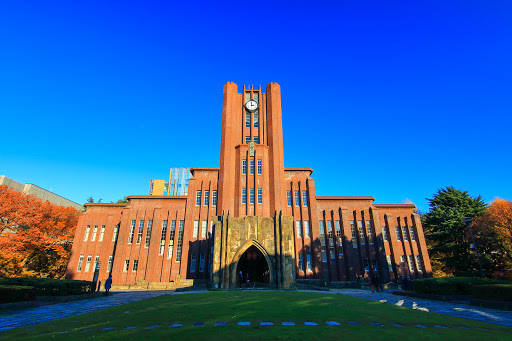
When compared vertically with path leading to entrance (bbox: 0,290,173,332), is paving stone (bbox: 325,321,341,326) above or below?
above

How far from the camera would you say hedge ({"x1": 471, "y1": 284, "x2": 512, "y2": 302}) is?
518 inches

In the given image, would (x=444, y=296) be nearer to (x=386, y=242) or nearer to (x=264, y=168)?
(x=386, y=242)

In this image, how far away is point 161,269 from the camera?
Answer: 34.6 metres

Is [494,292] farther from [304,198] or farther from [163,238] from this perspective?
[163,238]

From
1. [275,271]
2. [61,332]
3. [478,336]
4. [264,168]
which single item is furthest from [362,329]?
[264,168]

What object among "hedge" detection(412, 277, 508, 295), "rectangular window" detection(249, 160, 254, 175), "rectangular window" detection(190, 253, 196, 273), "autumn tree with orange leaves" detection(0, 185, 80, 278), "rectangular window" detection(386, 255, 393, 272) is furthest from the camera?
"rectangular window" detection(249, 160, 254, 175)

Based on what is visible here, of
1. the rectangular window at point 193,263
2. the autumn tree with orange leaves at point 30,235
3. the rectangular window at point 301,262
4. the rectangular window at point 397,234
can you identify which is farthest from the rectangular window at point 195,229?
the rectangular window at point 397,234

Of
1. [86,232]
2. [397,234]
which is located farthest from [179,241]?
[397,234]

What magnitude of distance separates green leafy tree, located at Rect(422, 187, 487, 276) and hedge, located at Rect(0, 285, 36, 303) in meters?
41.4

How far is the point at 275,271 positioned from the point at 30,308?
19.5 m

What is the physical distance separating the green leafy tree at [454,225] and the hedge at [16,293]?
136 feet

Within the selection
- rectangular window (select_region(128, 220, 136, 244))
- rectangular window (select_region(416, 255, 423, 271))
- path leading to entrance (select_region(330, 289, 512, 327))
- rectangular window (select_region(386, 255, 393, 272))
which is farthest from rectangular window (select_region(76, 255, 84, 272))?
rectangular window (select_region(416, 255, 423, 271))

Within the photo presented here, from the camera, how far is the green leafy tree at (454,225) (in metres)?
32.5

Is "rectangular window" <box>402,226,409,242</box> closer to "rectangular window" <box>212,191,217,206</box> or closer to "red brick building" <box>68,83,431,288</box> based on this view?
"red brick building" <box>68,83,431,288</box>
